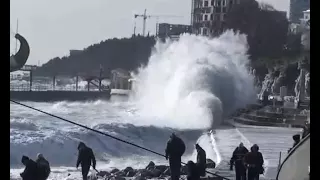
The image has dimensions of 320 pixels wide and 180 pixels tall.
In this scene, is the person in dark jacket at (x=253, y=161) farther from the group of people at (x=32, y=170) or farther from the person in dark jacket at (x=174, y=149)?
the group of people at (x=32, y=170)

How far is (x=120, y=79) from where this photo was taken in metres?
24.7

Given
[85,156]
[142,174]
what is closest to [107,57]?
[142,174]

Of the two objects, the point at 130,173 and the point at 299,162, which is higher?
the point at 299,162

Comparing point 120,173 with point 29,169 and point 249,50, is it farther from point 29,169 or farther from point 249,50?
point 249,50

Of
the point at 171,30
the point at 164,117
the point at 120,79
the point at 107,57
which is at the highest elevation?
the point at 171,30

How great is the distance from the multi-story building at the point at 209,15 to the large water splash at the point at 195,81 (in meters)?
1.25

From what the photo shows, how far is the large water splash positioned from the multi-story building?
49.3 inches

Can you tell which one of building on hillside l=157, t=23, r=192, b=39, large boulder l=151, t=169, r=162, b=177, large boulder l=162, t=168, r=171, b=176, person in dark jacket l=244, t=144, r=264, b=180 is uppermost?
building on hillside l=157, t=23, r=192, b=39

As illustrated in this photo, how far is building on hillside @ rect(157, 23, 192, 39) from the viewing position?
23731 mm

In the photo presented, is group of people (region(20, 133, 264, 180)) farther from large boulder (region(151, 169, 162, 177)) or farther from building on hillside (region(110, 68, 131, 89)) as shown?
building on hillside (region(110, 68, 131, 89))

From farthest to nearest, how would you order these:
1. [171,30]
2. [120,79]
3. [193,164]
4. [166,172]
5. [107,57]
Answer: [120,79], [171,30], [107,57], [166,172], [193,164]

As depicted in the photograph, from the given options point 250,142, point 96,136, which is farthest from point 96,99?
point 250,142

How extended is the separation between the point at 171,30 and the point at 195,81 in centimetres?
456

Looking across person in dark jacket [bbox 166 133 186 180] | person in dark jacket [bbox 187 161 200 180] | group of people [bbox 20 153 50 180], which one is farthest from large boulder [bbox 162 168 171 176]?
group of people [bbox 20 153 50 180]
